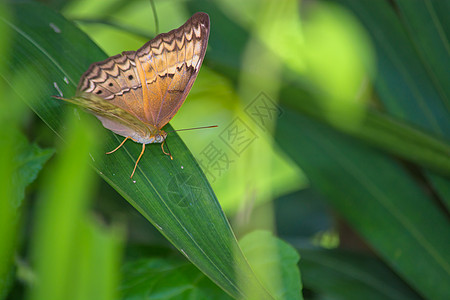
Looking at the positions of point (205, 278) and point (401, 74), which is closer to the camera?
point (205, 278)

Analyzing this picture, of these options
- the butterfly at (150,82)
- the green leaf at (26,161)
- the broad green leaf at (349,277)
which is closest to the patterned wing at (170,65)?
the butterfly at (150,82)

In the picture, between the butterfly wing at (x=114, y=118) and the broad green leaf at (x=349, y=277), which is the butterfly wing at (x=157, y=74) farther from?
the broad green leaf at (x=349, y=277)

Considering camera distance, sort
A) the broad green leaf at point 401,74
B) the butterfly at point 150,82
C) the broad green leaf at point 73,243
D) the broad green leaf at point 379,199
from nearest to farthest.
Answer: the broad green leaf at point 73,243
the butterfly at point 150,82
the broad green leaf at point 379,199
the broad green leaf at point 401,74

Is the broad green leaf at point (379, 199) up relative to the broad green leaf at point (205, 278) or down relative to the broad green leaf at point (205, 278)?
down

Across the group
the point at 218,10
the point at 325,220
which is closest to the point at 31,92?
the point at 218,10

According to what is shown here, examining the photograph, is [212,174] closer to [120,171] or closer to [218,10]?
[218,10]

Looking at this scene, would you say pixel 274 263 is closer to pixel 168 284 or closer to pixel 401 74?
pixel 168 284

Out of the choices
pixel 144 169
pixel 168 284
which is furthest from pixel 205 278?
pixel 144 169
